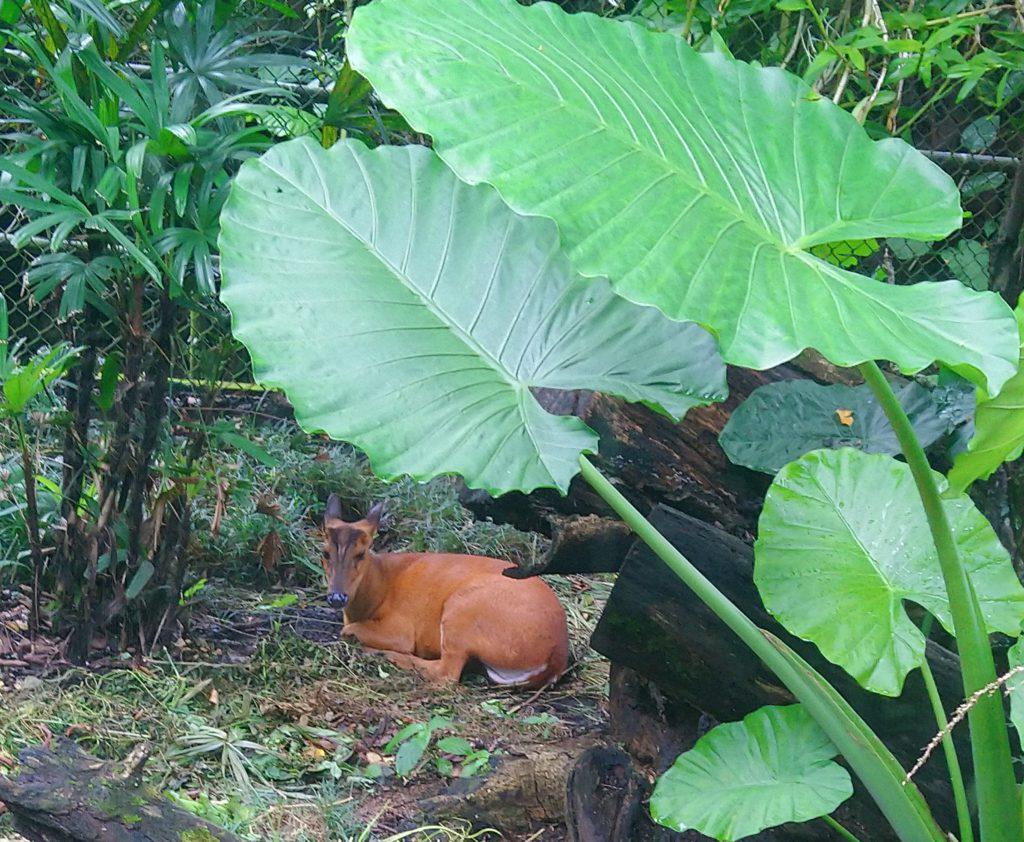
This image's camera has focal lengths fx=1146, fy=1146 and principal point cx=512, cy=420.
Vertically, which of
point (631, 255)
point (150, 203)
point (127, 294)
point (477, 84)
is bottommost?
point (127, 294)

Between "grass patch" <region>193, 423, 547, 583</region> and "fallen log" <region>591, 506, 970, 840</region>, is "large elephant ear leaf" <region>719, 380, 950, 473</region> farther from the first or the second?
"grass patch" <region>193, 423, 547, 583</region>

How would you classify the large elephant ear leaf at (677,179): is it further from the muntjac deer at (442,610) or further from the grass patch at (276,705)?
the muntjac deer at (442,610)

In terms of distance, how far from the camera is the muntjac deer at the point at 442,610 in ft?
13.9

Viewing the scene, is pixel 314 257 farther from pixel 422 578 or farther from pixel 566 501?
pixel 422 578

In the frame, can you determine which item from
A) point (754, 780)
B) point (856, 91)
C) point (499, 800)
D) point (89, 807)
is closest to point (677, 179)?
point (754, 780)

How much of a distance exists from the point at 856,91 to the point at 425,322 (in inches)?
115

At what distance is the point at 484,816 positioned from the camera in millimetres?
3197

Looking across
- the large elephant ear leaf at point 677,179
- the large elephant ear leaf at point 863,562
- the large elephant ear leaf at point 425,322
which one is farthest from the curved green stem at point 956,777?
the large elephant ear leaf at point 677,179

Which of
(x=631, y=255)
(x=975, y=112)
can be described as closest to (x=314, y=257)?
(x=631, y=255)

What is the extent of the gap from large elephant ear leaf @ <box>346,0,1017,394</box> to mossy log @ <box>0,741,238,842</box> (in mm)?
1524

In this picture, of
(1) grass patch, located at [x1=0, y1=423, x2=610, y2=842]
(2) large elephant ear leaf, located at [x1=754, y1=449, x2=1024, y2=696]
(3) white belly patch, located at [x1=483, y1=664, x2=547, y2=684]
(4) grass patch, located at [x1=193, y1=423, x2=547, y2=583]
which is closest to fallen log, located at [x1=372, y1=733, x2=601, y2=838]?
(1) grass patch, located at [x1=0, y1=423, x2=610, y2=842]

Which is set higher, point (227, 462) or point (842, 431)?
point (842, 431)

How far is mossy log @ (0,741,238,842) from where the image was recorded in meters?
2.27

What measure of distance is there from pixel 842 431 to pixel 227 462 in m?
3.22
